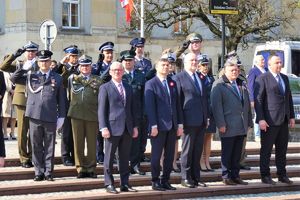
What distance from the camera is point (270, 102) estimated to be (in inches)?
418

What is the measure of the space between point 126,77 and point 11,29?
834 inches

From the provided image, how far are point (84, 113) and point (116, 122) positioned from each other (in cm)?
87

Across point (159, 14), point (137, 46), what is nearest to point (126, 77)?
point (137, 46)

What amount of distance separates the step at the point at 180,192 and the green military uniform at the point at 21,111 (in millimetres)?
1212

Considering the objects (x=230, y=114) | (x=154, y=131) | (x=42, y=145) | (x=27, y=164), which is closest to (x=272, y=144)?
(x=230, y=114)

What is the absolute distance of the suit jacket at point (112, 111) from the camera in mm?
9531

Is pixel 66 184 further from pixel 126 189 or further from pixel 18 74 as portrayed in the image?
pixel 18 74

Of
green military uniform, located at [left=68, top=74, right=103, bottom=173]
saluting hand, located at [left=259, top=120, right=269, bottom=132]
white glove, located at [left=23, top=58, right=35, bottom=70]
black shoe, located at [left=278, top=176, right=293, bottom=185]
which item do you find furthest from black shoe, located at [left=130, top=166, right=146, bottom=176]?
white glove, located at [left=23, top=58, right=35, bottom=70]

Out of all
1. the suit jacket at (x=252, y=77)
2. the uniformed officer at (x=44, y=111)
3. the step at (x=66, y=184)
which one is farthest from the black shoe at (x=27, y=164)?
the suit jacket at (x=252, y=77)

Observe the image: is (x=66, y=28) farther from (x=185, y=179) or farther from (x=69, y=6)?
(x=185, y=179)

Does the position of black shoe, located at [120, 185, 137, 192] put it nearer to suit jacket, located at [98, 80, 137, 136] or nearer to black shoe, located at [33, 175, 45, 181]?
suit jacket, located at [98, 80, 137, 136]

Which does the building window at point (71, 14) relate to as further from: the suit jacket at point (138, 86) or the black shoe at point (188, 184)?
the black shoe at point (188, 184)

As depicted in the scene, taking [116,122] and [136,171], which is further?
[136,171]

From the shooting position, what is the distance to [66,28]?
31.2 meters
